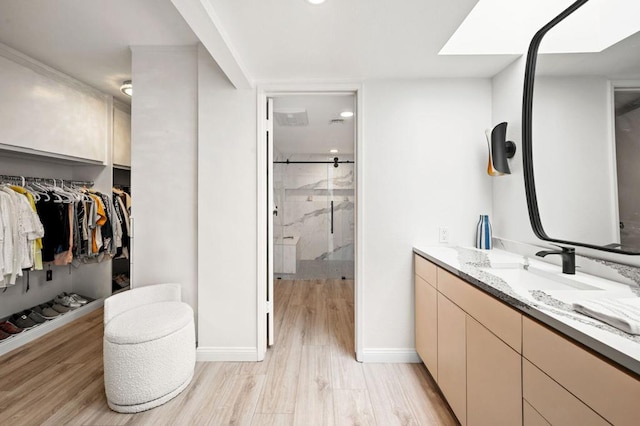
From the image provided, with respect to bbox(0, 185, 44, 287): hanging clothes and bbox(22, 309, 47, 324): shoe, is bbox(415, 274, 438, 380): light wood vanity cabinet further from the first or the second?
bbox(22, 309, 47, 324): shoe

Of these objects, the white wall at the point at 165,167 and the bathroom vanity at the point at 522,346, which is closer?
the bathroom vanity at the point at 522,346

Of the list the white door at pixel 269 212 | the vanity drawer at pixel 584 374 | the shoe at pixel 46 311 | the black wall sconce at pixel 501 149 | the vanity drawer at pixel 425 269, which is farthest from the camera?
the shoe at pixel 46 311

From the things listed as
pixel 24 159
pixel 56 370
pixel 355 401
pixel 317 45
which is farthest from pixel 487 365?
pixel 24 159

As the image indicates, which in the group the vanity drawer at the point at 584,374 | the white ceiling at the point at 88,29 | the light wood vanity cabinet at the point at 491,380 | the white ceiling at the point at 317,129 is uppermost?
the white ceiling at the point at 88,29

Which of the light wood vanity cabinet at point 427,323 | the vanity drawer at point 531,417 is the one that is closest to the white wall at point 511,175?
the light wood vanity cabinet at point 427,323

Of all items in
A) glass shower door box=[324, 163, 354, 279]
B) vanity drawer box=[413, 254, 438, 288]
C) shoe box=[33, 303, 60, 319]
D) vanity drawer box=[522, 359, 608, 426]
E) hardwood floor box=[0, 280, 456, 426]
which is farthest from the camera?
glass shower door box=[324, 163, 354, 279]

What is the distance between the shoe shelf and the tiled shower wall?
3.05 metres

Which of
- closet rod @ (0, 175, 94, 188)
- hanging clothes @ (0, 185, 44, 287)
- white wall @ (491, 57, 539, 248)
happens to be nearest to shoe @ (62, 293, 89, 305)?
hanging clothes @ (0, 185, 44, 287)

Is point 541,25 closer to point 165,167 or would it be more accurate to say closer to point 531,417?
point 531,417

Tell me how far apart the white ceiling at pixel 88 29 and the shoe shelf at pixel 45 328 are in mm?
2403

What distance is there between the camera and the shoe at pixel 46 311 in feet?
9.06

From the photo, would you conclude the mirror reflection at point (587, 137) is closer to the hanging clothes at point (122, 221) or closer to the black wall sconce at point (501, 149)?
the black wall sconce at point (501, 149)

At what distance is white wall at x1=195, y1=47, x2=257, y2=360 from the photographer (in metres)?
2.17

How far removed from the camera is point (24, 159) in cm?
280
